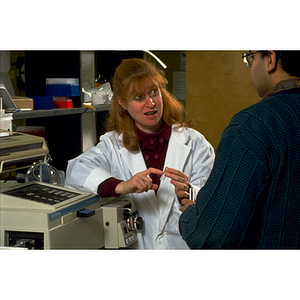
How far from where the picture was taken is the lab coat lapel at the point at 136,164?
146 centimetres

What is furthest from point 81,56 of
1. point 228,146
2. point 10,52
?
point 228,146

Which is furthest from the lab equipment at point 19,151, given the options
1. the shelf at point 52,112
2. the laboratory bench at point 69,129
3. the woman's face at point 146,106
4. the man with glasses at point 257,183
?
the man with glasses at point 257,183

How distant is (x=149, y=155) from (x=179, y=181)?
181mm

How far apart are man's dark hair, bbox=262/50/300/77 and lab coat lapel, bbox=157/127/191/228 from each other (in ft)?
2.01

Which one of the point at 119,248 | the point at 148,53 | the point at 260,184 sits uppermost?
the point at 148,53

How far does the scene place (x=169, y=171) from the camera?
4.61 ft

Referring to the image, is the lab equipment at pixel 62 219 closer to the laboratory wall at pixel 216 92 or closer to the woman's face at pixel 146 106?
the woman's face at pixel 146 106

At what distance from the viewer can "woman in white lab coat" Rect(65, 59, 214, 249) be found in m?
1.41

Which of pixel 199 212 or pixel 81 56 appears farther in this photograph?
pixel 81 56

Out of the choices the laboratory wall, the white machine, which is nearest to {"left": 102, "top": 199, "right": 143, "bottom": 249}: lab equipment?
the white machine

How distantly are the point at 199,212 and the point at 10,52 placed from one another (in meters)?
1.22

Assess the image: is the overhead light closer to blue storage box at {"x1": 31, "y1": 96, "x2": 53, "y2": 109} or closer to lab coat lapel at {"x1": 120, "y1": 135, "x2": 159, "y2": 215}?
lab coat lapel at {"x1": 120, "y1": 135, "x2": 159, "y2": 215}

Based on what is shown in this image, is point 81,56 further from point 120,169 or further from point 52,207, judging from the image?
point 52,207
